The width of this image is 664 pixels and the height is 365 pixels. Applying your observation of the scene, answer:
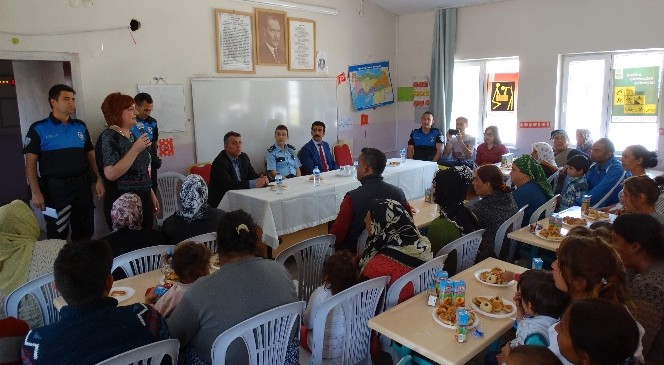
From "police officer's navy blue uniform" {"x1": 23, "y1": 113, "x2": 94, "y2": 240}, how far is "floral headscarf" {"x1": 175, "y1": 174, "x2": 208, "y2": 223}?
1.41m

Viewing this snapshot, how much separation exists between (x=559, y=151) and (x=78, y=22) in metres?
5.47

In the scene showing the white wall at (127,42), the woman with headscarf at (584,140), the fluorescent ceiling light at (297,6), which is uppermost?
the fluorescent ceiling light at (297,6)

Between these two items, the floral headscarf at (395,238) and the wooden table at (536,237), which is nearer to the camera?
the floral headscarf at (395,238)

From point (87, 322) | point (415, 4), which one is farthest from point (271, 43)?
point (87, 322)

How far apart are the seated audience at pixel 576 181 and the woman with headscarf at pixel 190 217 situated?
3.25m

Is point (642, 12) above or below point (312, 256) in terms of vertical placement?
above

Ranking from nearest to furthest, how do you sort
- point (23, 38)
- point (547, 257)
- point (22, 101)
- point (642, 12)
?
point (547, 257) → point (23, 38) → point (22, 101) → point (642, 12)

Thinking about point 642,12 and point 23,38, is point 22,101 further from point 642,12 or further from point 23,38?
point 642,12

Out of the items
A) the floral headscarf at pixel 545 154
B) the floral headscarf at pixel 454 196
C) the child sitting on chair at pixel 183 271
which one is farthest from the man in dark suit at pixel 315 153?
the child sitting on chair at pixel 183 271

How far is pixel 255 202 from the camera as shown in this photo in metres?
4.29

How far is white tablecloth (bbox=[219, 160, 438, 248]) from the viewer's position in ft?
13.9

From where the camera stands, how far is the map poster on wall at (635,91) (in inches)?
227

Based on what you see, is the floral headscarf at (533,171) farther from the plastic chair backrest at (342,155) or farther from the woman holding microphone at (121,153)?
the plastic chair backrest at (342,155)

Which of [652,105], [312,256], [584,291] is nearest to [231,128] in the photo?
[312,256]
